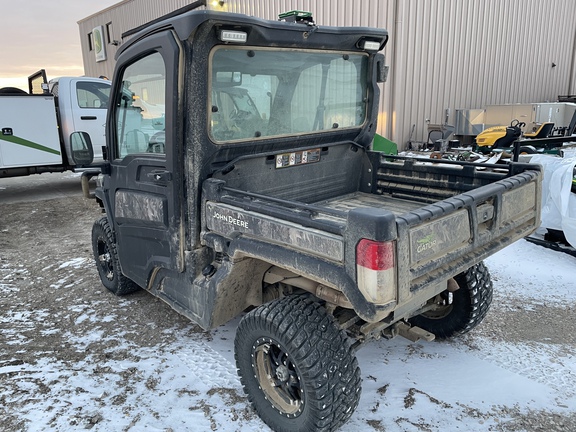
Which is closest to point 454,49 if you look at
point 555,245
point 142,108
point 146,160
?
point 555,245

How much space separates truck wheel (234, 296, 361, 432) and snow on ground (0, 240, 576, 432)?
0.22 m

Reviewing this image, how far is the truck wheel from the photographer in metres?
2.35

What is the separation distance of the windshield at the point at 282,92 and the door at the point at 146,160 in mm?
297

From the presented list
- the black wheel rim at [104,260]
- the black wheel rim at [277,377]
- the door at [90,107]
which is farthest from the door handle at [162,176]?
the door at [90,107]

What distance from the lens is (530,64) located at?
52.2ft

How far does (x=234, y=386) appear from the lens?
304 centimetres

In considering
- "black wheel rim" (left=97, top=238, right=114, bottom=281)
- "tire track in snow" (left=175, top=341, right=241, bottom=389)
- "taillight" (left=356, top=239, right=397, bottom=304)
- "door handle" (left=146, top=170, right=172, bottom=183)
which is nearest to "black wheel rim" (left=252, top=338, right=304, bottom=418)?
"tire track in snow" (left=175, top=341, right=241, bottom=389)

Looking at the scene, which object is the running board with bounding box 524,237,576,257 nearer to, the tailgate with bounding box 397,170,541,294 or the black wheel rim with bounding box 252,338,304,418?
the tailgate with bounding box 397,170,541,294

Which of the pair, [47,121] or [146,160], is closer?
[146,160]

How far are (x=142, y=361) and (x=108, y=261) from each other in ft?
4.57

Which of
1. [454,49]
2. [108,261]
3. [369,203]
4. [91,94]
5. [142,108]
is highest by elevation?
[454,49]

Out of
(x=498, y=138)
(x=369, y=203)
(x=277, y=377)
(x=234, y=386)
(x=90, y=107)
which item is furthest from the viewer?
(x=498, y=138)

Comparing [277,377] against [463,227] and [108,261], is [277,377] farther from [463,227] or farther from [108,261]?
[108,261]

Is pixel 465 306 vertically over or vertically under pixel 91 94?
under
